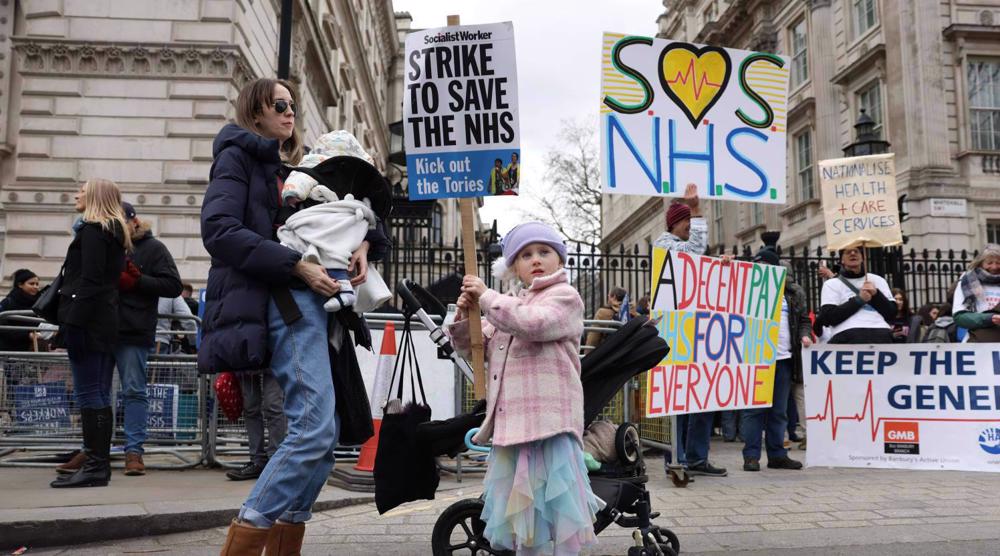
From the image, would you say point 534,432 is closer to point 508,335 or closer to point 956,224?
point 508,335

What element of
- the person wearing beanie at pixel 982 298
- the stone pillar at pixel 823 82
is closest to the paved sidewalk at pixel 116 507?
the person wearing beanie at pixel 982 298

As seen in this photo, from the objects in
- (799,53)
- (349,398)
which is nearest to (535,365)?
(349,398)

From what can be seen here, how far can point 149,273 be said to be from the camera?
236 inches

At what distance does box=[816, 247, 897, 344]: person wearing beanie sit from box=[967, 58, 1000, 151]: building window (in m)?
17.0

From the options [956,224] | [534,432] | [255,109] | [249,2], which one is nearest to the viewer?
[534,432]

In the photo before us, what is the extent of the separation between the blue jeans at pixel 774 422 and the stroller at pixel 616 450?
3796 mm

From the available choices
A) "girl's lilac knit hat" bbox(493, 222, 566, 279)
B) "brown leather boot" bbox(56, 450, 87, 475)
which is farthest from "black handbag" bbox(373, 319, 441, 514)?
"brown leather boot" bbox(56, 450, 87, 475)

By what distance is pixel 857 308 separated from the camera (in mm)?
7227

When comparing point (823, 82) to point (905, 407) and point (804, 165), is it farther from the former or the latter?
point (905, 407)

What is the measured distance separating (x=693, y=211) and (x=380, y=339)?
2856 millimetres

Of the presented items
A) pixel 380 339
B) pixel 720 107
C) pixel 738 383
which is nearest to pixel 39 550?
pixel 380 339

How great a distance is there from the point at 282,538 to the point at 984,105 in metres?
23.6

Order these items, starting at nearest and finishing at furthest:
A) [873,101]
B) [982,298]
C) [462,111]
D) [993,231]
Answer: [462,111] → [982,298] → [993,231] → [873,101]

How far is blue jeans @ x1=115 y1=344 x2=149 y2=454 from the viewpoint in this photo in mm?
5887
